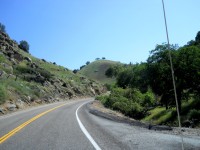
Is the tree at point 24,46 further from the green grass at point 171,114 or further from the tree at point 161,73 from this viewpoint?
the green grass at point 171,114

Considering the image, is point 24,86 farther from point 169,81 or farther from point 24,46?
point 24,46

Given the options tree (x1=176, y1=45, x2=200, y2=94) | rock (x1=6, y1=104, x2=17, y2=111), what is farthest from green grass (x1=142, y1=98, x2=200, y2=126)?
rock (x1=6, y1=104, x2=17, y2=111)

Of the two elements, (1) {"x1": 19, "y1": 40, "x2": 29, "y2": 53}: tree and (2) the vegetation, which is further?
(1) {"x1": 19, "y1": 40, "x2": 29, "y2": 53}: tree

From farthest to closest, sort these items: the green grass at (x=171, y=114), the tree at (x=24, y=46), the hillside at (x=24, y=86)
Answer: the tree at (x=24, y=46), the green grass at (x=171, y=114), the hillside at (x=24, y=86)

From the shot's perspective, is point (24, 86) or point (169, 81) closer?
point (169, 81)

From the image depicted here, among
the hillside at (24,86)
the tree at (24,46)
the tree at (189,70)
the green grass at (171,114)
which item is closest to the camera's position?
the hillside at (24,86)

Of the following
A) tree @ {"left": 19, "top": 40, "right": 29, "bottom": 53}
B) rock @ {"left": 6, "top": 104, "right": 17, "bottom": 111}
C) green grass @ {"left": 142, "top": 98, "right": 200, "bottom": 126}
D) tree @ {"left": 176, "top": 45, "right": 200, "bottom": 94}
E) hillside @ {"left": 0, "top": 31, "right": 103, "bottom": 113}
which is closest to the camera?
rock @ {"left": 6, "top": 104, "right": 17, "bottom": 111}

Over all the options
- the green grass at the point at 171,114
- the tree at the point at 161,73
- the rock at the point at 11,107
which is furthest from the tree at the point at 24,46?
the rock at the point at 11,107

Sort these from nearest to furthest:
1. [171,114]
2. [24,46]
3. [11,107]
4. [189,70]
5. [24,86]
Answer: [11,107]
[189,70]
[171,114]
[24,86]
[24,46]

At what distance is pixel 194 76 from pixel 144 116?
32.3ft

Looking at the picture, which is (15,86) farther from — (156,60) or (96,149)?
(96,149)

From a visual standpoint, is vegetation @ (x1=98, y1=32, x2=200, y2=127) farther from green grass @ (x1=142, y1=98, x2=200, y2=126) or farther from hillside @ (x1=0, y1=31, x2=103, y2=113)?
hillside @ (x1=0, y1=31, x2=103, y2=113)

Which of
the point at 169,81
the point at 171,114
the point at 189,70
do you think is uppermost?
the point at 189,70

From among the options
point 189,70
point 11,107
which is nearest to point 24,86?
point 11,107
